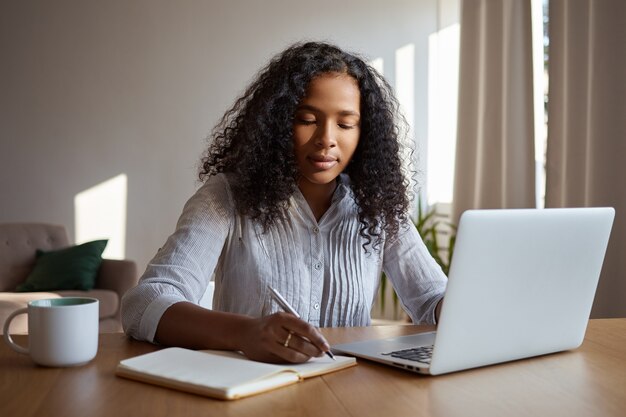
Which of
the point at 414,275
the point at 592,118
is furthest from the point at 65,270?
the point at 414,275

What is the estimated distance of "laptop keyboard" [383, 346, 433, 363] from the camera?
1.07 meters

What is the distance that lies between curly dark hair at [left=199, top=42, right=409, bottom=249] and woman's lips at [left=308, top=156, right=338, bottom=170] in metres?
0.05

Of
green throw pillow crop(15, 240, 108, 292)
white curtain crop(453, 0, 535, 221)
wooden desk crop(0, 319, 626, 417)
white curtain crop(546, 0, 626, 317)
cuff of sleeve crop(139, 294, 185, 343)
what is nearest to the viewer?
wooden desk crop(0, 319, 626, 417)

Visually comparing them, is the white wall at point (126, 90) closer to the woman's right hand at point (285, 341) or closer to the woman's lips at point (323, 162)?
the woman's lips at point (323, 162)

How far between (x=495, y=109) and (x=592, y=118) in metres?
0.91

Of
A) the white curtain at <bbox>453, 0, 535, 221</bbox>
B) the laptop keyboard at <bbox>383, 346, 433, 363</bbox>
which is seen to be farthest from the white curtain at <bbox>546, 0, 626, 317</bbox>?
the laptop keyboard at <bbox>383, 346, 433, 363</bbox>

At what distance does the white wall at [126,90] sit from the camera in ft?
16.3

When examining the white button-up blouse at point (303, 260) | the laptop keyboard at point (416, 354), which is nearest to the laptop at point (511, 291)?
the laptop keyboard at point (416, 354)

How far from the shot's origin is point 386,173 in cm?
167

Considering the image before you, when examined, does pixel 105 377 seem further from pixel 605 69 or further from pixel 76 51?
pixel 76 51

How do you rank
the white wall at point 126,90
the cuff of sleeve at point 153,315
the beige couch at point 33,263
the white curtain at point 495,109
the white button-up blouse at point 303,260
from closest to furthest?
1. the cuff of sleeve at point 153,315
2. the white button-up blouse at point 303,260
3. the white curtain at point 495,109
4. the beige couch at point 33,263
5. the white wall at point 126,90

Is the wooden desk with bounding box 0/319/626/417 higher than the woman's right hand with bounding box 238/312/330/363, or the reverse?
the woman's right hand with bounding box 238/312/330/363

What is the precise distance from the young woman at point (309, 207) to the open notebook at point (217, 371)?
0.35 meters

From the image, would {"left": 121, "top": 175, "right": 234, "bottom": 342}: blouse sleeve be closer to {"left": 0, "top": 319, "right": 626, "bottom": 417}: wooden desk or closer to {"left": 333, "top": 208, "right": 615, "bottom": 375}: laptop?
{"left": 0, "top": 319, "right": 626, "bottom": 417}: wooden desk
